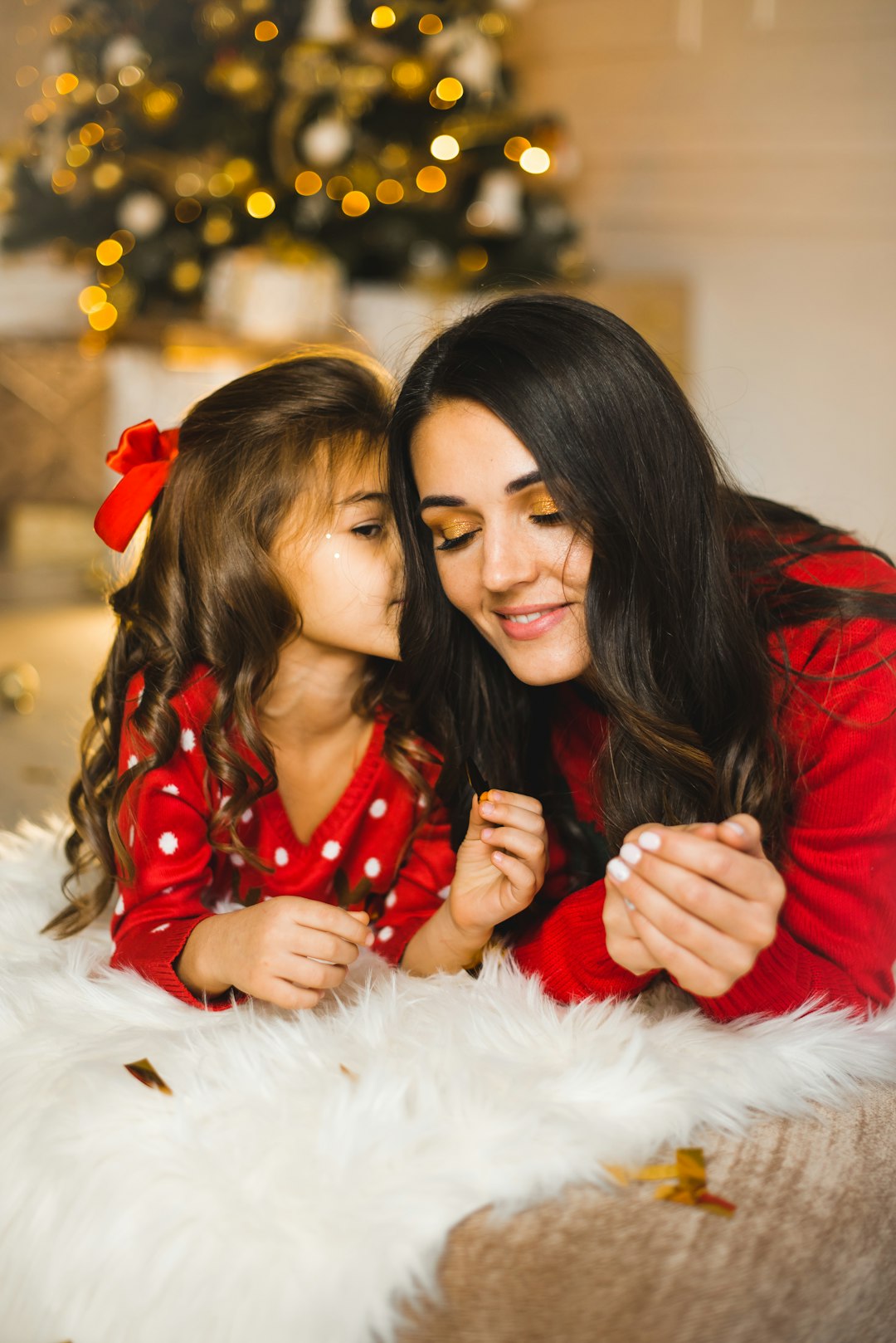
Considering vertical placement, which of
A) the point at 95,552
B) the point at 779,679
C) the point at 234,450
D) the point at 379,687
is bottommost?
the point at 95,552

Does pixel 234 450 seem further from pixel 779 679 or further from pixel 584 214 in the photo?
pixel 584 214

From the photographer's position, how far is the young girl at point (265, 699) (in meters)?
1.21

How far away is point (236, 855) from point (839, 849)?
66 centimetres

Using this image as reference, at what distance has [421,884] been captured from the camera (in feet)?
4.44

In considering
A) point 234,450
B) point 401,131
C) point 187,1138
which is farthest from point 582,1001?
point 401,131

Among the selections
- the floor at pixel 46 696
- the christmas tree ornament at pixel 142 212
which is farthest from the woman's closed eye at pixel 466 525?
the christmas tree ornament at pixel 142 212

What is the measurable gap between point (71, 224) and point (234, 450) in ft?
9.64

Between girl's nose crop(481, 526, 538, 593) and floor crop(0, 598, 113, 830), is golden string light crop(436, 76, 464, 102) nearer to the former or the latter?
floor crop(0, 598, 113, 830)

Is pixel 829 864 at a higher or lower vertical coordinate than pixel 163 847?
higher

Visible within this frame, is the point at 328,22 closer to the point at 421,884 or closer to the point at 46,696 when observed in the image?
the point at 46,696

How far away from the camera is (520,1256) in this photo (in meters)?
0.74

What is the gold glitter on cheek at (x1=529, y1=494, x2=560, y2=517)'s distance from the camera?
1027mm

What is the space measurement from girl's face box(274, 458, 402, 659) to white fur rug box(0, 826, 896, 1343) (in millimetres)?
418

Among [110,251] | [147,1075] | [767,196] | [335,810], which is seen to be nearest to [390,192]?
[110,251]
